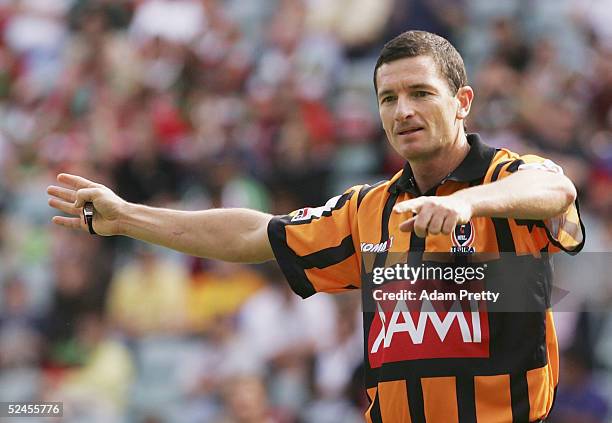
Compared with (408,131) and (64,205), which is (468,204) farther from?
(64,205)

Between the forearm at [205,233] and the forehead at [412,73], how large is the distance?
0.74 metres

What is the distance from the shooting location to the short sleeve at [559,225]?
3.83 m

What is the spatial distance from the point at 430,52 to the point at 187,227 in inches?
43.5

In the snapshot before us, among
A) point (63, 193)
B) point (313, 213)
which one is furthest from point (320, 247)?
point (63, 193)

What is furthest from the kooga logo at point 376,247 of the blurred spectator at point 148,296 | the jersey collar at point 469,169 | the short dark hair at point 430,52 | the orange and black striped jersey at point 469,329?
the blurred spectator at point 148,296

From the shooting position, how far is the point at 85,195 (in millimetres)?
4355

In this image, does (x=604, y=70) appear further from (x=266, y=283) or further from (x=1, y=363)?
(x=1, y=363)

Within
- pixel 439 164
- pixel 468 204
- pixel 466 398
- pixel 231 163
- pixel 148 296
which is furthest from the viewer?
pixel 231 163

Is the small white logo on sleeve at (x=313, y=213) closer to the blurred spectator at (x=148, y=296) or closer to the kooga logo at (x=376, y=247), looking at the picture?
the kooga logo at (x=376, y=247)

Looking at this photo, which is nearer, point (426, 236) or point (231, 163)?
point (426, 236)

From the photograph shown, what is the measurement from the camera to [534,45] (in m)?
9.20

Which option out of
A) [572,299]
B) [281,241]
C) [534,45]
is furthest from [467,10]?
[281,241]

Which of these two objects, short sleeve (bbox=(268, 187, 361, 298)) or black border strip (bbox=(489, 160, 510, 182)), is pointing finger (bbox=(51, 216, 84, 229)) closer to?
short sleeve (bbox=(268, 187, 361, 298))

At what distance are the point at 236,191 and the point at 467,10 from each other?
2.55 m
